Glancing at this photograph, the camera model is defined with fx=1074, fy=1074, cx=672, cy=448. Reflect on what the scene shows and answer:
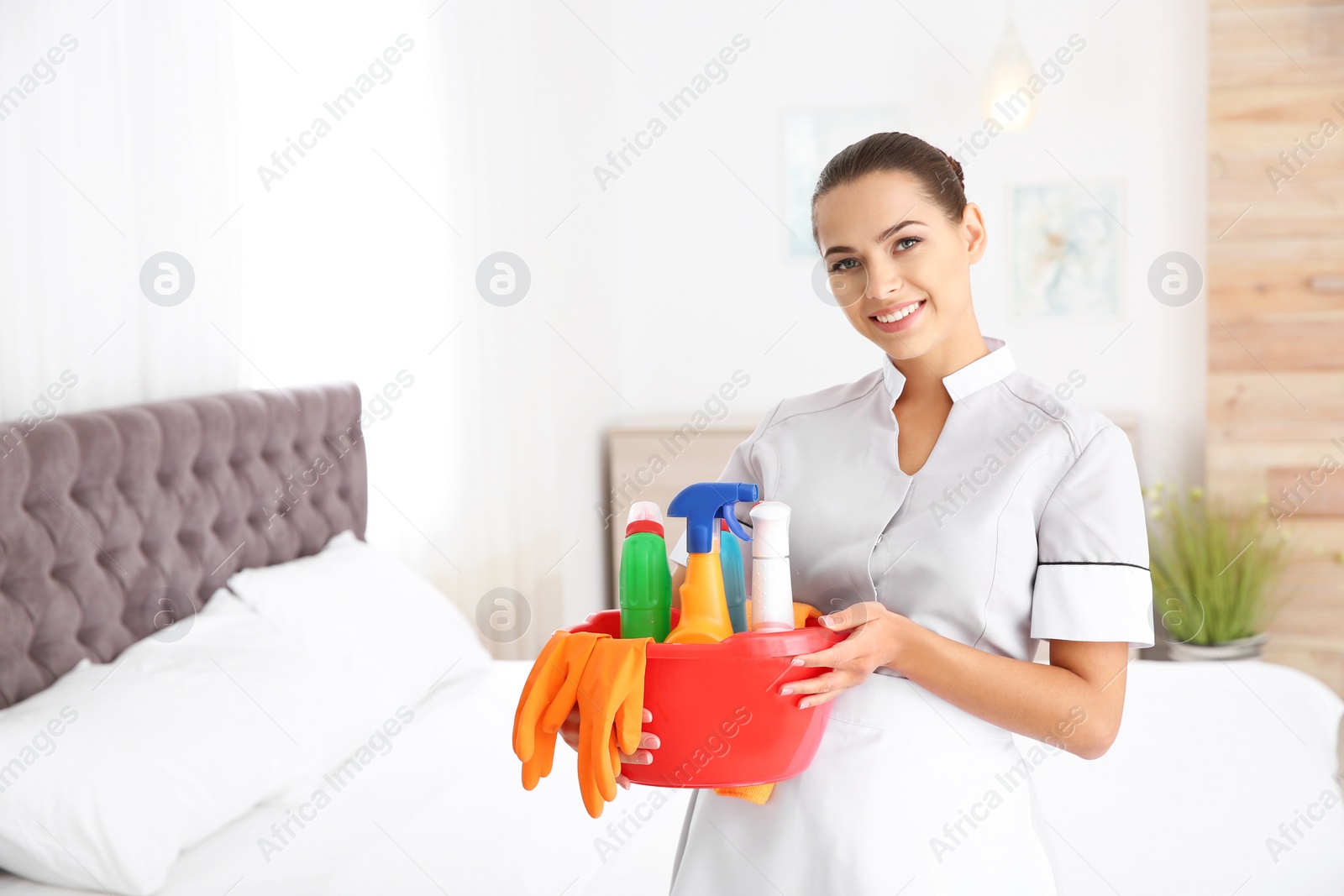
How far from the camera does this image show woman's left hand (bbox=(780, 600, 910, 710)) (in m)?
0.88

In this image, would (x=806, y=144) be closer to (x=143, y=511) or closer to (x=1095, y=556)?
(x=143, y=511)

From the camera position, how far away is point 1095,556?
0.95 m

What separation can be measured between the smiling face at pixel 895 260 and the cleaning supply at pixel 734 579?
24cm

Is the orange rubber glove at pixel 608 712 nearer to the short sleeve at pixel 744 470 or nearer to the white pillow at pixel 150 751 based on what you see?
the short sleeve at pixel 744 470

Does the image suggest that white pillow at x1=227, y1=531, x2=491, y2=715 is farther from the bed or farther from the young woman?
the young woman

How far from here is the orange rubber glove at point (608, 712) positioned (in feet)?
Answer: 2.92

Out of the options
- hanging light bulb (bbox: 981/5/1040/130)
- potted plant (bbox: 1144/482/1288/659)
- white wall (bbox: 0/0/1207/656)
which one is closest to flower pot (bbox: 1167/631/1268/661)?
potted plant (bbox: 1144/482/1288/659)

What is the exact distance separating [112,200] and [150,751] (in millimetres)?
971

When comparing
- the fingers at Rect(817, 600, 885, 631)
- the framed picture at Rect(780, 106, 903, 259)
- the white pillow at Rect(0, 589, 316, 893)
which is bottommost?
the white pillow at Rect(0, 589, 316, 893)

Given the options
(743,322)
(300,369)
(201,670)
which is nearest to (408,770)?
(201,670)

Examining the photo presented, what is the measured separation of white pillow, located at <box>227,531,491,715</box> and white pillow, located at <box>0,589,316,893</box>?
0.39 ft

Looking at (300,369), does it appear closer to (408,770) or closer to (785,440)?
(408,770)

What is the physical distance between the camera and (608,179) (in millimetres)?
4082

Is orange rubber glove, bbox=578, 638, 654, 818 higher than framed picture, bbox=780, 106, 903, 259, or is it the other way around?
framed picture, bbox=780, 106, 903, 259
